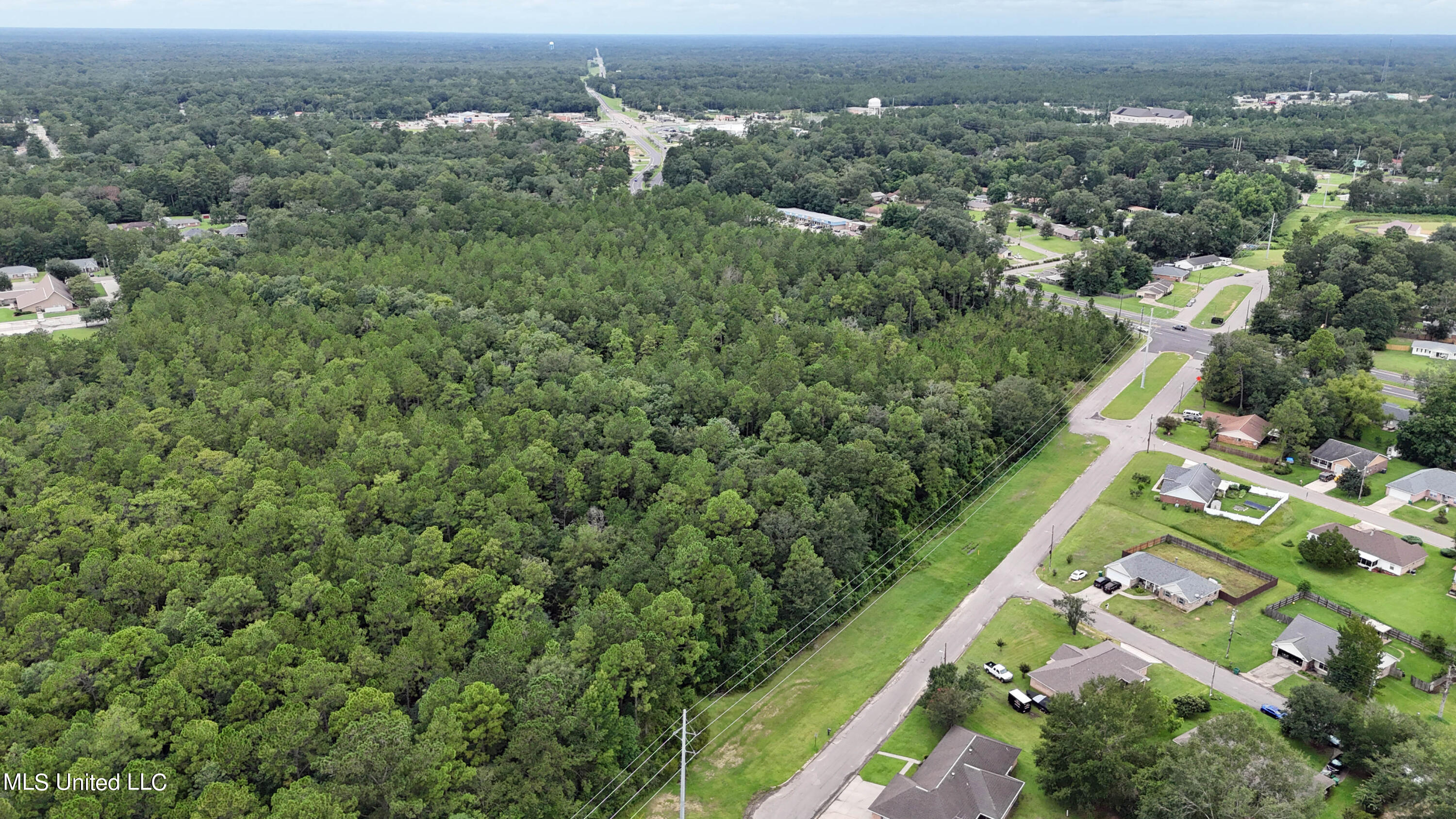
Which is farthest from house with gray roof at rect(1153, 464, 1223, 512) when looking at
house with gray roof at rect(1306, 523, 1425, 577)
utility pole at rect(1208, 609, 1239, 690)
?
utility pole at rect(1208, 609, 1239, 690)

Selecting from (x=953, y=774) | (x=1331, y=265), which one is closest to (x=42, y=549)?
(x=953, y=774)

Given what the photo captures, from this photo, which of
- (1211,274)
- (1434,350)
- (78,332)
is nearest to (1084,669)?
(1434,350)

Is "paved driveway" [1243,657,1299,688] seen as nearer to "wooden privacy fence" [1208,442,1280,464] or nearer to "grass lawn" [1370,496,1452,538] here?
"grass lawn" [1370,496,1452,538]

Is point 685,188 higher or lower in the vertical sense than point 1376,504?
higher

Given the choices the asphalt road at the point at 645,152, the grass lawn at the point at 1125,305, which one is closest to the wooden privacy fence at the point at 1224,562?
the grass lawn at the point at 1125,305

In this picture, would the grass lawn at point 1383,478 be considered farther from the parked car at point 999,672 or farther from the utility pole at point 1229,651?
the parked car at point 999,672

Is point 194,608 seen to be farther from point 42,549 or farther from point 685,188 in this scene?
point 685,188
